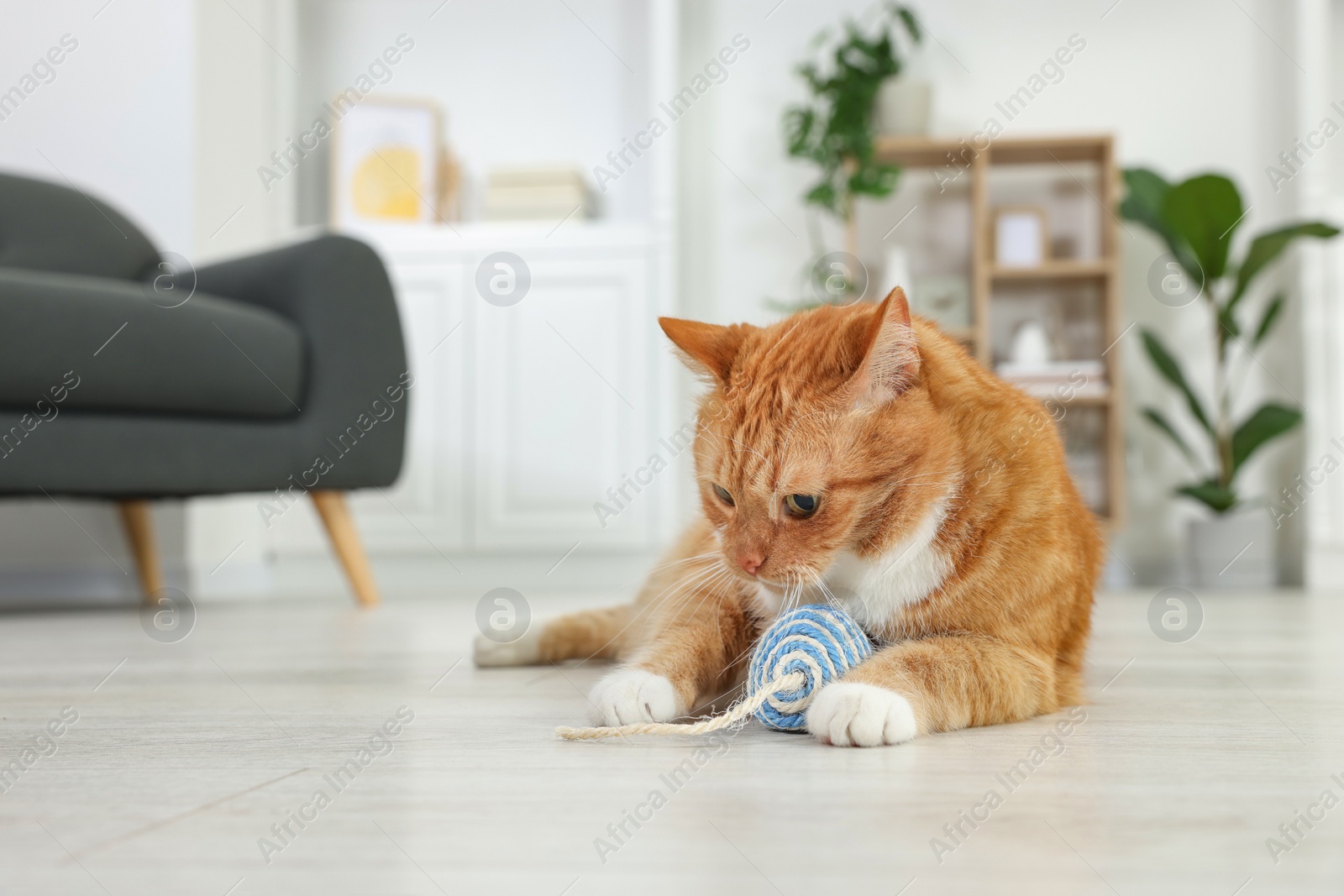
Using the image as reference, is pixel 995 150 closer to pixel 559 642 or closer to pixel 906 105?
pixel 906 105

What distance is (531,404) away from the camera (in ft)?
11.6

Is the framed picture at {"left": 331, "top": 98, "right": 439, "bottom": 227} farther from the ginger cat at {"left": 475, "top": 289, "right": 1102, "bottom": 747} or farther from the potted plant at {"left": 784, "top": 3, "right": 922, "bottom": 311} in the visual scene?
the ginger cat at {"left": 475, "top": 289, "right": 1102, "bottom": 747}

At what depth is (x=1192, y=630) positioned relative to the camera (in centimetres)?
194

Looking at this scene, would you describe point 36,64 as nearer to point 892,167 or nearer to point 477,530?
point 477,530

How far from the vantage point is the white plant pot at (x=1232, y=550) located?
3.28 m

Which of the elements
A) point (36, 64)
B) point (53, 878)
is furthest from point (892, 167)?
point (53, 878)

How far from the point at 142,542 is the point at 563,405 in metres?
1.37

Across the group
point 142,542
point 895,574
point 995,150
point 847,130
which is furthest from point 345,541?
point 995,150

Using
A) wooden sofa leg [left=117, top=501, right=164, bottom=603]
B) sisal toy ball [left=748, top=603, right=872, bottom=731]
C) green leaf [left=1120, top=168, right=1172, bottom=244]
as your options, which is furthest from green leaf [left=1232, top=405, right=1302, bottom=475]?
wooden sofa leg [left=117, top=501, right=164, bottom=603]

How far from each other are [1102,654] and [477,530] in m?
2.40

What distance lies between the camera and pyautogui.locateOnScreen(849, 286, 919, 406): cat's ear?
87 cm

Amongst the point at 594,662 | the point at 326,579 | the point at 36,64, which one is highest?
the point at 36,64

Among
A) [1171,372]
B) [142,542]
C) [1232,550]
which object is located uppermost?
[1171,372]

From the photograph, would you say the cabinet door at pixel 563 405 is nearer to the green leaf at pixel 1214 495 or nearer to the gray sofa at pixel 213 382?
the gray sofa at pixel 213 382
